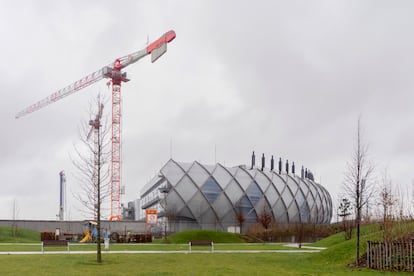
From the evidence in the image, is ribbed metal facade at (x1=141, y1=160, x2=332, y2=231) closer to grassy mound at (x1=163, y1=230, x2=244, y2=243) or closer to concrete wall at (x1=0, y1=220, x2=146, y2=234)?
concrete wall at (x1=0, y1=220, x2=146, y2=234)

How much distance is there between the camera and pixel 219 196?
89312 millimetres

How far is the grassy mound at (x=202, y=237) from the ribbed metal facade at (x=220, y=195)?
2761 cm

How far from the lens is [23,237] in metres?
53.2

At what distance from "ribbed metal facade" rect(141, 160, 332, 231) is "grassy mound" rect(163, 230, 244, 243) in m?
27.6

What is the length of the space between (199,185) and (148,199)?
810 inches

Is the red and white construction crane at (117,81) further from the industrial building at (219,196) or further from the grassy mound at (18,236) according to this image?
the grassy mound at (18,236)

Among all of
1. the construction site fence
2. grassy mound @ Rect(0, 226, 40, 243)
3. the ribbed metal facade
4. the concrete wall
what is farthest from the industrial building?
the construction site fence

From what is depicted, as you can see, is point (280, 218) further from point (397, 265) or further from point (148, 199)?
point (397, 265)

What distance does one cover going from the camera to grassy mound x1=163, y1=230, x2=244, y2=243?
1890 inches

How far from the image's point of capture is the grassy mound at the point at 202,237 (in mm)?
48000

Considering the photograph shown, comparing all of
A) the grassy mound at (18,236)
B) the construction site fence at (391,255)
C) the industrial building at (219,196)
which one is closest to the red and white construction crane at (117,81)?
the industrial building at (219,196)

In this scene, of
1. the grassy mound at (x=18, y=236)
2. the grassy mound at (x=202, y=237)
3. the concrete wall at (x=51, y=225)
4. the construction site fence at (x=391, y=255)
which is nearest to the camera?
the construction site fence at (x=391, y=255)

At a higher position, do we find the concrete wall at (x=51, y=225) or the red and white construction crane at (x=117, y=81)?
the red and white construction crane at (x=117, y=81)

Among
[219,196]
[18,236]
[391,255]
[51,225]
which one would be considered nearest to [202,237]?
[18,236]
